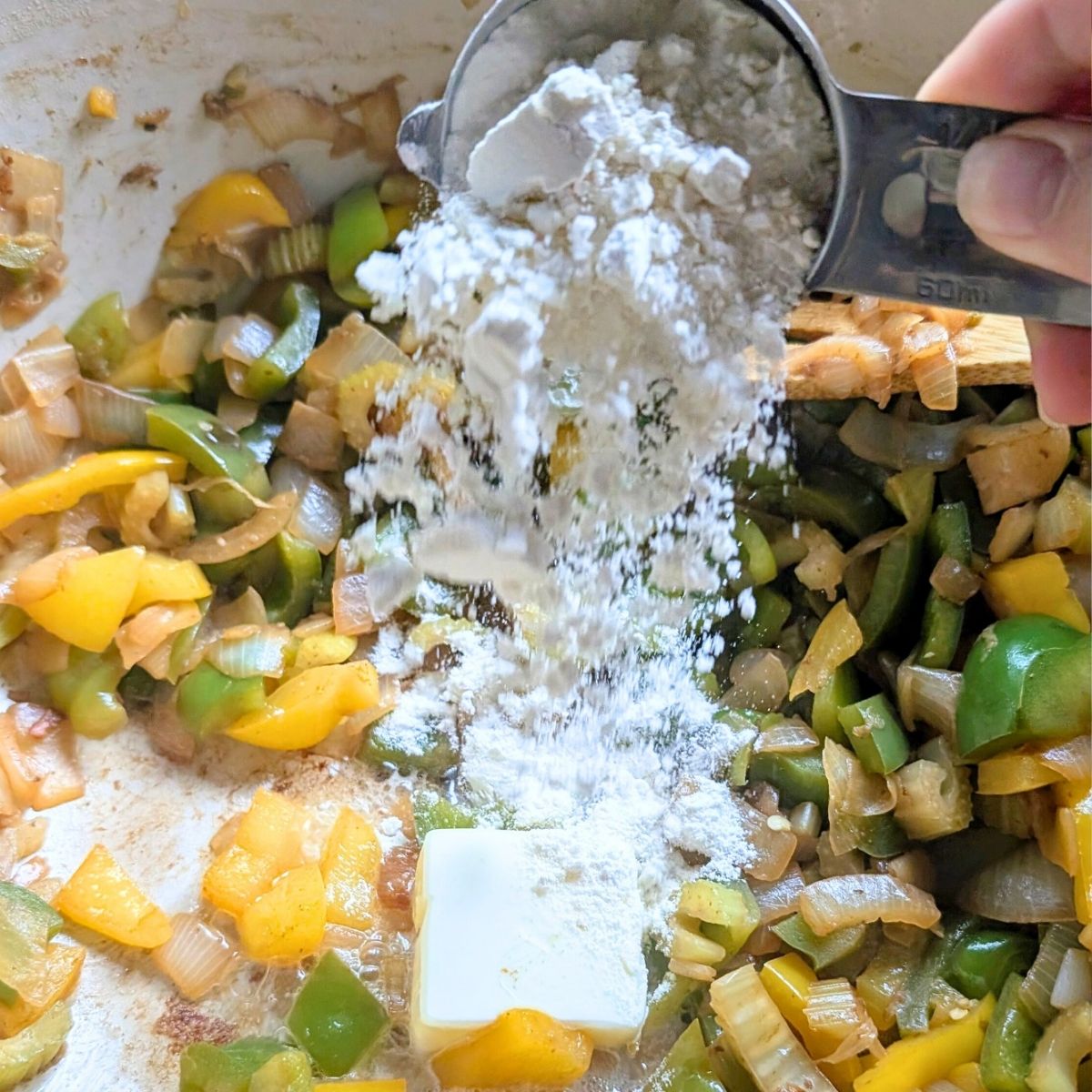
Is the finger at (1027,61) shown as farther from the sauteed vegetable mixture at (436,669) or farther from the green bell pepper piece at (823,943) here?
the green bell pepper piece at (823,943)

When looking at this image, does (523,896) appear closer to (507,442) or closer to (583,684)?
(583,684)

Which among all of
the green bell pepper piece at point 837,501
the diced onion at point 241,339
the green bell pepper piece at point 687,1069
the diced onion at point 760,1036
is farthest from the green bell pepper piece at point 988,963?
the diced onion at point 241,339

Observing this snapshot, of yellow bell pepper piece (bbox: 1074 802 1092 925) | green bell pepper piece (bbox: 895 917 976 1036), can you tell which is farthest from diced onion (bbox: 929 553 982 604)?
green bell pepper piece (bbox: 895 917 976 1036)

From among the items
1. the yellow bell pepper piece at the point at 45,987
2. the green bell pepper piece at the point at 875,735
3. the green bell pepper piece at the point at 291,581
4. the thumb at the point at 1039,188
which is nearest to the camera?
the thumb at the point at 1039,188

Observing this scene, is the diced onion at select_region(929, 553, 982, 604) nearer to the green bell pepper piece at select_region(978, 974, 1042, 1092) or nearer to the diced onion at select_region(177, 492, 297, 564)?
the green bell pepper piece at select_region(978, 974, 1042, 1092)

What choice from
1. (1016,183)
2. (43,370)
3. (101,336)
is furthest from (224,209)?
(1016,183)

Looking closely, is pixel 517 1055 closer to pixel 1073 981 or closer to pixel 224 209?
pixel 1073 981
